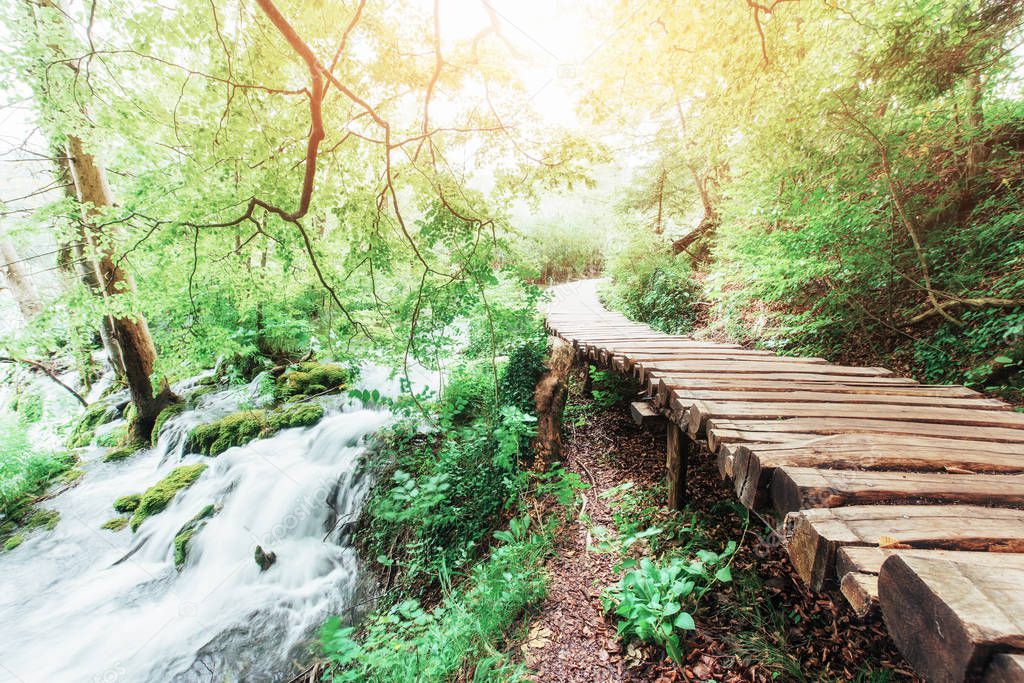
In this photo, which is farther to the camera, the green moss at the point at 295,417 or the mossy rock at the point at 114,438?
the mossy rock at the point at 114,438

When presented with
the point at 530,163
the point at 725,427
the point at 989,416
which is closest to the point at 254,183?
the point at 530,163

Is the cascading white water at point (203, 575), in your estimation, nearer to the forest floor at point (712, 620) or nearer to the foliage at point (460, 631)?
the foliage at point (460, 631)

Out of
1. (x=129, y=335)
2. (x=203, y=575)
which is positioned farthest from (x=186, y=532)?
(x=129, y=335)

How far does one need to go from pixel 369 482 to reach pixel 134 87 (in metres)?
5.63

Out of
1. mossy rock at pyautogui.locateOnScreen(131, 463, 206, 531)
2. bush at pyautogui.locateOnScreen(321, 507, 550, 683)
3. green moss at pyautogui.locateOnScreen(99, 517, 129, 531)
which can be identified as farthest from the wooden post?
green moss at pyautogui.locateOnScreen(99, 517, 129, 531)

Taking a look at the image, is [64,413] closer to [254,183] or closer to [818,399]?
[254,183]

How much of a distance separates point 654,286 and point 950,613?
9116mm

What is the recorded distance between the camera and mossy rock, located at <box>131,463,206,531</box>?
6066 mm

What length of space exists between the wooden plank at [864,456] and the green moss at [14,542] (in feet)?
35.2

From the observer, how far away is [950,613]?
84cm

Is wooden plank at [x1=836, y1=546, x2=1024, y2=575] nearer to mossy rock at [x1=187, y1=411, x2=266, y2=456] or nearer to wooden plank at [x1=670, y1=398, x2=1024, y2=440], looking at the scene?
wooden plank at [x1=670, y1=398, x2=1024, y2=440]

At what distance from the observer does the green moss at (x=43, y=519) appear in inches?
251

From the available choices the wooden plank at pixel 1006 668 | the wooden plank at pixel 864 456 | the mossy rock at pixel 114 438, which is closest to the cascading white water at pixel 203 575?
the mossy rock at pixel 114 438

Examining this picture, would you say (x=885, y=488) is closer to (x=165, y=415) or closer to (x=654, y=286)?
(x=654, y=286)
